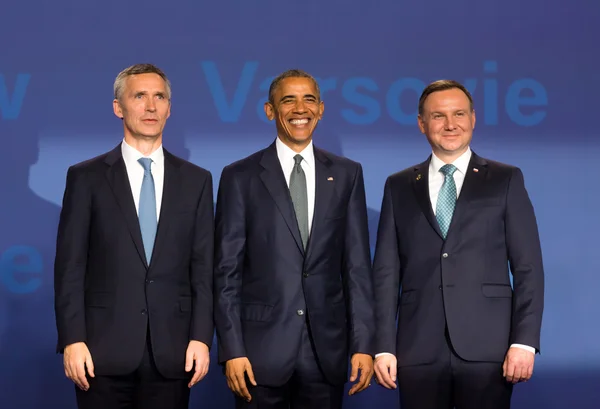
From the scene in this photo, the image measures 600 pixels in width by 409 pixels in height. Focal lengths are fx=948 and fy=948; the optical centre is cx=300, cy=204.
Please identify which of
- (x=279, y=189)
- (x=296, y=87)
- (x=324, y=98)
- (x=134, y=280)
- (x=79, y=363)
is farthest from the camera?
(x=324, y=98)

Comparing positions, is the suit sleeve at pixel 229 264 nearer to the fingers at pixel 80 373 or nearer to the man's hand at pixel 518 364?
the fingers at pixel 80 373

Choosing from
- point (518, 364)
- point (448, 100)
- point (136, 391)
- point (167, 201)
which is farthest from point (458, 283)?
point (136, 391)

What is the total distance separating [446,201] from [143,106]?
1106 millimetres

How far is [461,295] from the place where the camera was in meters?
3.21

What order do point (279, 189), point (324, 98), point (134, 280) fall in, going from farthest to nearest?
point (324, 98) < point (279, 189) < point (134, 280)

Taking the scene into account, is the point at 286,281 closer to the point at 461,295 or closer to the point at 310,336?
the point at 310,336

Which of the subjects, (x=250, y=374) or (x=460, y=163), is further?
(x=460, y=163)

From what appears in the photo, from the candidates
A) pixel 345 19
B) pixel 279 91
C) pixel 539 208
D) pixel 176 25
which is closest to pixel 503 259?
pixel 279 91

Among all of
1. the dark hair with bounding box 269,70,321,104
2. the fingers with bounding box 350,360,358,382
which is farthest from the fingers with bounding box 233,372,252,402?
the dark hair with bounding box 269,70,321,104

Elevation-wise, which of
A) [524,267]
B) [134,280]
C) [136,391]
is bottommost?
[136,391]

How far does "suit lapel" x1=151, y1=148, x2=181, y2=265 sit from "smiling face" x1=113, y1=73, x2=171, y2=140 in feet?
0.41

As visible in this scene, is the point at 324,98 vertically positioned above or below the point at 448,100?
above

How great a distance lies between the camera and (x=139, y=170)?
325 centimetres

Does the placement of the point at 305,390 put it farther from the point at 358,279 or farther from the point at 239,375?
the point at 358,279
